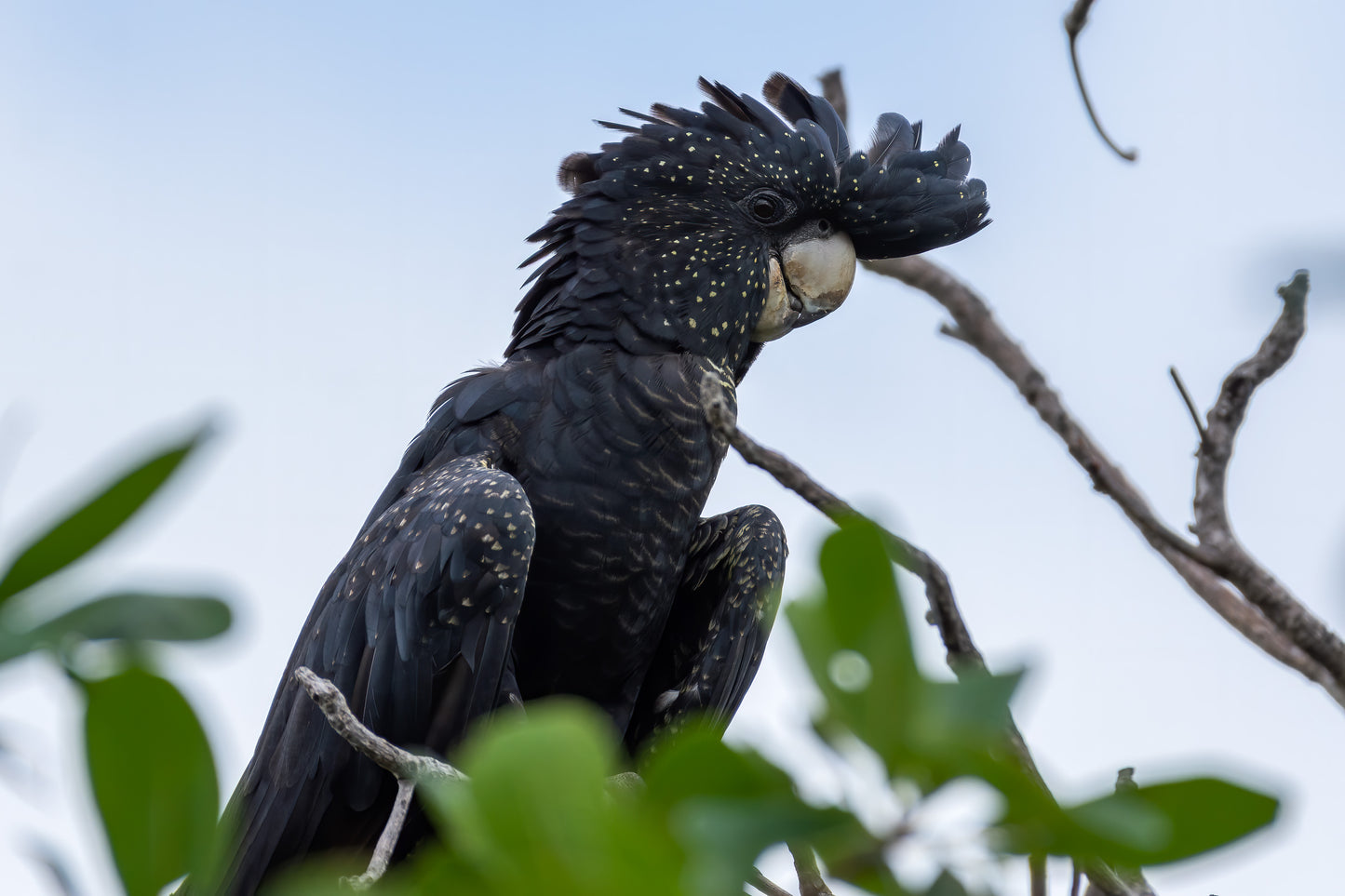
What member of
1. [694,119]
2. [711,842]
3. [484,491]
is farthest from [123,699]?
[694,119]

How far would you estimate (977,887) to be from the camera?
901mm

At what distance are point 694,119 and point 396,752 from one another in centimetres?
259

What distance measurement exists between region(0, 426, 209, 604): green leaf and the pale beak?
346cm

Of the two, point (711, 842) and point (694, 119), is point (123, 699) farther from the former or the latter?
point (694, 119)

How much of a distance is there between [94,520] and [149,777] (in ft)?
0.51

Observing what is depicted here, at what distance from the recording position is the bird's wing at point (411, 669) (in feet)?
10.7

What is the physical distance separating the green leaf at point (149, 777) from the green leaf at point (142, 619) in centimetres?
2

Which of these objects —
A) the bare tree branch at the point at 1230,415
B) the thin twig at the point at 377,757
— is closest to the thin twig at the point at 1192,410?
the bare tree branch at the point at 1230,415

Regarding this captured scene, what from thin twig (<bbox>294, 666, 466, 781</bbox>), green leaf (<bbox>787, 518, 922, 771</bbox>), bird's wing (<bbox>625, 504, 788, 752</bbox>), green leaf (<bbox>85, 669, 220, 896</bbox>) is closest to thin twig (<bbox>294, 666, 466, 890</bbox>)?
thin twig (<bbox>294, 666, 466, 781</bbox>)

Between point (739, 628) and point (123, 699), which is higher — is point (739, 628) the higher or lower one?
the higher one

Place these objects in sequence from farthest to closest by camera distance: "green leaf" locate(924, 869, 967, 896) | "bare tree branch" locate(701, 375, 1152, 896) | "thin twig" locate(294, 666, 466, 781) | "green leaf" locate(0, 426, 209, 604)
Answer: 1. "thin twig" locate(294, 666, 466, 781)
2. "bare tree branch" locate(701, 375, 1152, 896)
3. "green leaf" locate(924, 869, 967, 896)
4. "green leaf" locate(0, 426, 209, 604)

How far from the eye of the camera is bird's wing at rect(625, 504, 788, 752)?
3695 millimetres

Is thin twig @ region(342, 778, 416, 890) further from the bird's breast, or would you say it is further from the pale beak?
the pale beak

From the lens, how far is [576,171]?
419cm
